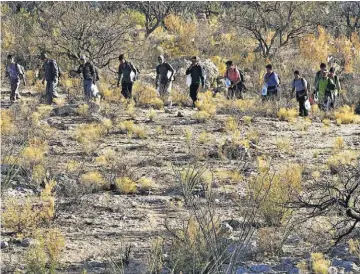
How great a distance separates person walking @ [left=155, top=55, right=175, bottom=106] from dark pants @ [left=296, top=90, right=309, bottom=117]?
3.22 m

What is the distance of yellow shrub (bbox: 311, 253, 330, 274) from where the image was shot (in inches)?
254

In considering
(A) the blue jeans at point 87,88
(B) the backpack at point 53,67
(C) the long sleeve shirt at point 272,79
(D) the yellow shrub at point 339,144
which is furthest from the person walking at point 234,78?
(D) the yellow shrub at point 339,144

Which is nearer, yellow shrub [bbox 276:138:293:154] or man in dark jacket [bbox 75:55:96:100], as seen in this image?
yellow shrub [bbox 276:138:293:154]

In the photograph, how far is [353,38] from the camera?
1145 inches

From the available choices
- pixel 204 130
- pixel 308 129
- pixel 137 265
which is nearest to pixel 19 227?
pixel 137 265

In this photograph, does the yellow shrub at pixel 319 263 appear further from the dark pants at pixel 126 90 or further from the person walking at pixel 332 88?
the dark pants at pixel 126 90

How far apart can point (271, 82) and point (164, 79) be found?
108 inches

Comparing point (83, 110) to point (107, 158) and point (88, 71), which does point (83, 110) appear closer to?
point (88, 71)

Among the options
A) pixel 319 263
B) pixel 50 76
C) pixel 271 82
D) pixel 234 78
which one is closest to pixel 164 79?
pixel 234 78

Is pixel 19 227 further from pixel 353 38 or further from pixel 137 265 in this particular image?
pixel 353 38

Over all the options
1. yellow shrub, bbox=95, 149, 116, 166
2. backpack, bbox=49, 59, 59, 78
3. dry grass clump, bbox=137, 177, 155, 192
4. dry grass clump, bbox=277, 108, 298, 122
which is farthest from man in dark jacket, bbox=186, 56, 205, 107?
dry grass clump, bbox=137, 177, 155, 192

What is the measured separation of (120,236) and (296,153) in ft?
18.1

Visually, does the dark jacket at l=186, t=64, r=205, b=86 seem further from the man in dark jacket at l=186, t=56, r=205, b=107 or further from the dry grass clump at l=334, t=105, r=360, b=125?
the dry grass clump at l=334, t=105, r=360, b=125

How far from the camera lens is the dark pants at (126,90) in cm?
1755
